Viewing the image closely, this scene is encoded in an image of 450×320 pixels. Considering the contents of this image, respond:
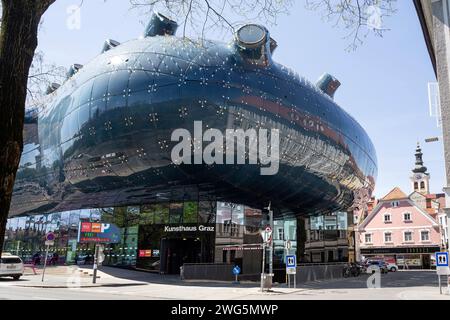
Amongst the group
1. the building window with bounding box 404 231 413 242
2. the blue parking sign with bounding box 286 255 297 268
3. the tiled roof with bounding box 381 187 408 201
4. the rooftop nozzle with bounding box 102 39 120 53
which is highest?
the rooftop nozzle with bounding box 102 39 120 53

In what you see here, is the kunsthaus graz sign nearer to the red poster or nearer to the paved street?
the paved street

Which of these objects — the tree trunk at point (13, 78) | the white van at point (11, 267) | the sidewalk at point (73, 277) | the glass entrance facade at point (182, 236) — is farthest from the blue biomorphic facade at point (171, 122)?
the tree trunk at point (13, 78)

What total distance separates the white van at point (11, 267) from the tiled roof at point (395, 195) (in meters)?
58.0

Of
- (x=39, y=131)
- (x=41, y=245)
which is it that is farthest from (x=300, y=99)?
(x=41, y=245)

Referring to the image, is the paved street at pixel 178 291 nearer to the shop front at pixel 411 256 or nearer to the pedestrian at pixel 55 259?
the pedestrian at pixel 55 259

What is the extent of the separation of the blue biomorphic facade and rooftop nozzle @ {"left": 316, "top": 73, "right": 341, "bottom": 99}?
5.97 metres

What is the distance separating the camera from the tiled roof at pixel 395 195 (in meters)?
67.5

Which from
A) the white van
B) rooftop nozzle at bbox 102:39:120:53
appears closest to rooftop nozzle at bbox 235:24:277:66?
rooftop nozzle at bbox 102:39:120:53

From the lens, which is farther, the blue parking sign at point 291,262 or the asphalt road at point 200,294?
the blue parking sign at point 291,262

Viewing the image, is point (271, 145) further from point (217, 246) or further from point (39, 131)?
point (39, 131)

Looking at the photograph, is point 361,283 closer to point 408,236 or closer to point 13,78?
point 13,78

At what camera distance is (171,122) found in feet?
83.8

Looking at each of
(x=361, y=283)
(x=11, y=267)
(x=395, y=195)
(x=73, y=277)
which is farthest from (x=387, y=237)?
(x=11, y=267)

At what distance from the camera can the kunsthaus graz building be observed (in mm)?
25844
